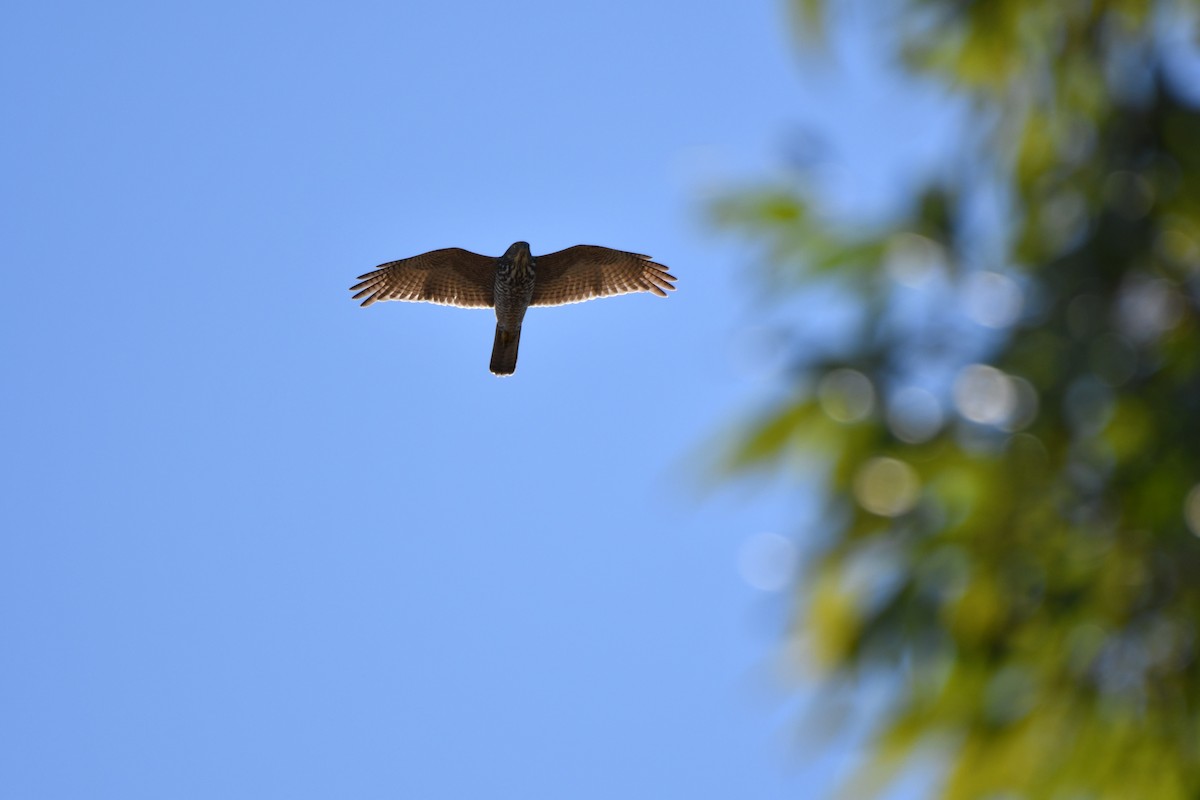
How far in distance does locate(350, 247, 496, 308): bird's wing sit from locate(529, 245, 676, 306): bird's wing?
571 mm

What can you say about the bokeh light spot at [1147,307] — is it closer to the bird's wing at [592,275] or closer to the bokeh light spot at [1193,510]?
the bokeh light spot at [1193,510]

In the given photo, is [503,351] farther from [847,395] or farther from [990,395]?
[990,395]

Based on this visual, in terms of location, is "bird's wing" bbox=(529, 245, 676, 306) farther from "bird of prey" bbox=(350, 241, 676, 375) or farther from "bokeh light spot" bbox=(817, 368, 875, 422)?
"bokeh light spot" bbox=(817, 368, 875, 422)

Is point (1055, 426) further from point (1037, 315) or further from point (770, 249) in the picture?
point (770, 249)

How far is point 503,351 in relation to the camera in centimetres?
1297

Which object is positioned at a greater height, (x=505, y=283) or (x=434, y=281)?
(x=434, y=281)

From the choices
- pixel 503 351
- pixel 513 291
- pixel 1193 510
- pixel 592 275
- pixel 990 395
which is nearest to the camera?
pixel 1193 510

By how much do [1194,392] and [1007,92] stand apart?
0.95 m

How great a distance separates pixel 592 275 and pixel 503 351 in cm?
135

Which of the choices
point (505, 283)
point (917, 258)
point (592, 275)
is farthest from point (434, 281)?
point (917, 258)

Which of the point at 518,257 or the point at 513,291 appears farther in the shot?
the point at 513,291

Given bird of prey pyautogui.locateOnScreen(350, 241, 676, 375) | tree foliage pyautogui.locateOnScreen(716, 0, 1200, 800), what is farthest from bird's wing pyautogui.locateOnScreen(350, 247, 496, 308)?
tree foliage pyautogui.locateOnScreen(716, 0, 1200, 800)

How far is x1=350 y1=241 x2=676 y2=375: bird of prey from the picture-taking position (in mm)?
12930

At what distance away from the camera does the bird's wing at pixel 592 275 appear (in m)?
13.2
